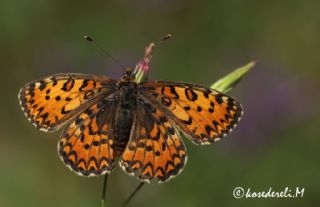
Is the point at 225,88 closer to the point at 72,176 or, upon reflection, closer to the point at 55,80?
the point at 55,80

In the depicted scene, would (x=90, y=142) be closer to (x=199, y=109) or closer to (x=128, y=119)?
(x=128, y=119)

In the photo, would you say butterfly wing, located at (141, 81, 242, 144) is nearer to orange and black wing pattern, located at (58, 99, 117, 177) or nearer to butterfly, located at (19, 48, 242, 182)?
butterfly, located at (19, 48, 242, 182)

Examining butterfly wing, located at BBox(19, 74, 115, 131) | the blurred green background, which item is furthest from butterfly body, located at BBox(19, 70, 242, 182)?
the blurred green background

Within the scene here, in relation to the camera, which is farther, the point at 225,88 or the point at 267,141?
the point at 267,141

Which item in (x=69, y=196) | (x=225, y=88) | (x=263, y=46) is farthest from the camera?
(x=263, y=46)
